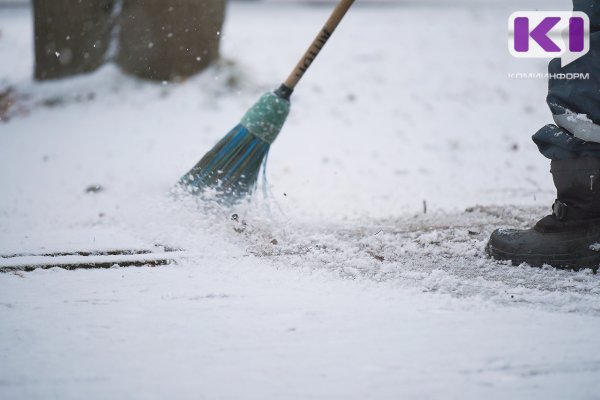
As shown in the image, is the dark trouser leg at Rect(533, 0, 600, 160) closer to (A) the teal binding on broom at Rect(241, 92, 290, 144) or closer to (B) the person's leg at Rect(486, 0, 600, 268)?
(B) the person's leg at Rect(486, 0, 600, 268)

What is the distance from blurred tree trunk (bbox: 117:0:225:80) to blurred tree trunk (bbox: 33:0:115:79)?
0.60 feet

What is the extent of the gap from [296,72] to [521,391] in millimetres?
1520

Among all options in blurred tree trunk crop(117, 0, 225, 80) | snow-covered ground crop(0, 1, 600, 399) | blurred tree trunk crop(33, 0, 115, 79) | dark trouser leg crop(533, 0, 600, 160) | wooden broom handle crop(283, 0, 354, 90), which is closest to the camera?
snow-covered ground crop(0, 1, 600, 399)

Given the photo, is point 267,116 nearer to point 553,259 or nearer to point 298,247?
point 298,247

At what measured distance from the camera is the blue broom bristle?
7.29ft

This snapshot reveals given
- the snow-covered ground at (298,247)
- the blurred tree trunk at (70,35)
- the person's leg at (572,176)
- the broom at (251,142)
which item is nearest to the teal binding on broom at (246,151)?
the broom at (251,142)

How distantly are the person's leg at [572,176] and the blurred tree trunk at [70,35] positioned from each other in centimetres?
359

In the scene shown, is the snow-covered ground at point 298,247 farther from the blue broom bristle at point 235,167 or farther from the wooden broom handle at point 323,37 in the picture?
the wooden broom handle at point 323,37

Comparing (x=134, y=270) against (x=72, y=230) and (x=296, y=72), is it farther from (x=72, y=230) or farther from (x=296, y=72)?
(x=296, y=72)

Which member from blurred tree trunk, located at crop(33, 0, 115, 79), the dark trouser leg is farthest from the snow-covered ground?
the dark trouser leg

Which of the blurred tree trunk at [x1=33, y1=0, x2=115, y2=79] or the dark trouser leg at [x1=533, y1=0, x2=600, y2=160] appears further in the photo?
the blurred tree trunk at [x1=33, y1=0, x2=115, y2=79]

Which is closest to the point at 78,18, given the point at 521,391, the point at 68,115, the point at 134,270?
the point at 68,115

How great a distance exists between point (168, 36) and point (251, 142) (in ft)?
7.19

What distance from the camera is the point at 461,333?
1.30m
